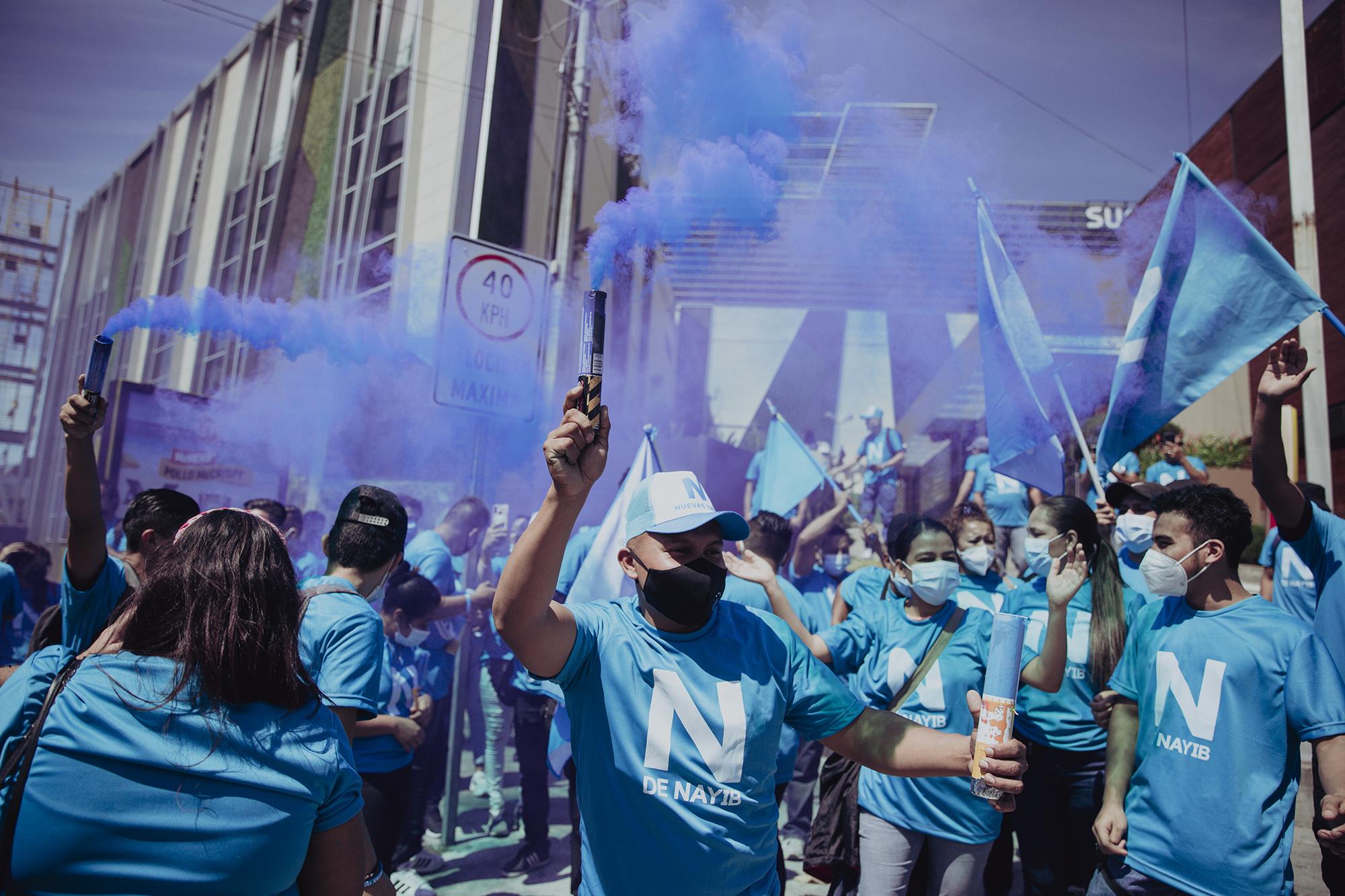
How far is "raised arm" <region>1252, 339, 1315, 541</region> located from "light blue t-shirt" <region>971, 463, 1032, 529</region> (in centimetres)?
470

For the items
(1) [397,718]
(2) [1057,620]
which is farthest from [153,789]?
(2) [1057,620]

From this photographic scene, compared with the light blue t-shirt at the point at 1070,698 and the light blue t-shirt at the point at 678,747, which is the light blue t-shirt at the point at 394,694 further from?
the light blue t-shirt at the point at 1070,698

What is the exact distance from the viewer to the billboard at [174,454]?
966 centimetres

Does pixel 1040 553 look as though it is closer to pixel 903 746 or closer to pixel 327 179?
pixel 903 746

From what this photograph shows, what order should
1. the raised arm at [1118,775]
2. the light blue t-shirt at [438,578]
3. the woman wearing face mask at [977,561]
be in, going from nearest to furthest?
the raised arm at [1118,775]
the woman wearing face mask at [977,561]
the light blue t-shirt at [438,578]

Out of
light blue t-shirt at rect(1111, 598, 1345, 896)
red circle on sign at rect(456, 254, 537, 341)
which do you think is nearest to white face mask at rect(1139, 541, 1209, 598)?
light blue t-shirt at rect(1111, 598, 1345, 896)

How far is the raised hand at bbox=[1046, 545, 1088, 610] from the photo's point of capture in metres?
3.39

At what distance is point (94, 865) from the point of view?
5.05 ft

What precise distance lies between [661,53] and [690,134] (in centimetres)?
62

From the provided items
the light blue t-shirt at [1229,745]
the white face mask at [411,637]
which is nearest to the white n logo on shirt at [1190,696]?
the light blue t-shirt at [1229,745]

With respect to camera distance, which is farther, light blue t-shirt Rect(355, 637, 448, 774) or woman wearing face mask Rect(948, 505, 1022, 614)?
woman wearing face mask Rect(948, 505, 1022, 614)

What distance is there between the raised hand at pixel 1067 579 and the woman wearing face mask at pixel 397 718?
105 inches

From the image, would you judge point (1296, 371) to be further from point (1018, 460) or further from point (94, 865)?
point (94, 865)

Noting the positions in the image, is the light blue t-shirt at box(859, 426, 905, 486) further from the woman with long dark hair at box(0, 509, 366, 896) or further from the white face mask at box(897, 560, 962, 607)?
the woman with long dark hair at box(0, 509, 366, 896)
